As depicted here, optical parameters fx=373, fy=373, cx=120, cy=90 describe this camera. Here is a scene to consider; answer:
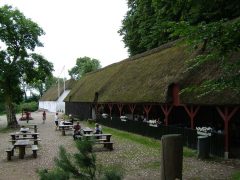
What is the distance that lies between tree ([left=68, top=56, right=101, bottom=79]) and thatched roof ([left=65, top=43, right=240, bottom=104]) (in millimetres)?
61777

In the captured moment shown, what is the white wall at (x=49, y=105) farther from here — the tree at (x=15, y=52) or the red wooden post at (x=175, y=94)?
the red wooden post at (x=175, y=94)

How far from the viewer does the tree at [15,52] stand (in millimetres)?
35094

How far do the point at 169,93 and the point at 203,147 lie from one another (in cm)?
571

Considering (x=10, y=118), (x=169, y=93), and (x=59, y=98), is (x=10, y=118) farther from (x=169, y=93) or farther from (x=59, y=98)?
(x=59, y=98)

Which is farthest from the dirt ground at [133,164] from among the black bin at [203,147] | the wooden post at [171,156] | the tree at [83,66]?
the tree at [83,66]

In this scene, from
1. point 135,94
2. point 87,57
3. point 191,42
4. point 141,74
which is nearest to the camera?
point 191,42

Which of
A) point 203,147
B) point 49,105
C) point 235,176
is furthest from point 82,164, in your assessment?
point 49,105

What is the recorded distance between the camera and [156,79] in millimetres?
23828

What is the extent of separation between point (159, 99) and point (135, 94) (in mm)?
4756

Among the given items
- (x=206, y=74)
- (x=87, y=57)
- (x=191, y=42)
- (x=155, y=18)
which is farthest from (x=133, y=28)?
(x=87, y=57)

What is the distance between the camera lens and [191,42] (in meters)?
9.40

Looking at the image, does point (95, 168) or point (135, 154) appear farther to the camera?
point (135, 154)

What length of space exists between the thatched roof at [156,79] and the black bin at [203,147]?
163 centimetres

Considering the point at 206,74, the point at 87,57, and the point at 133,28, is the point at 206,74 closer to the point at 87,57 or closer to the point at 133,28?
the point at 133,28
